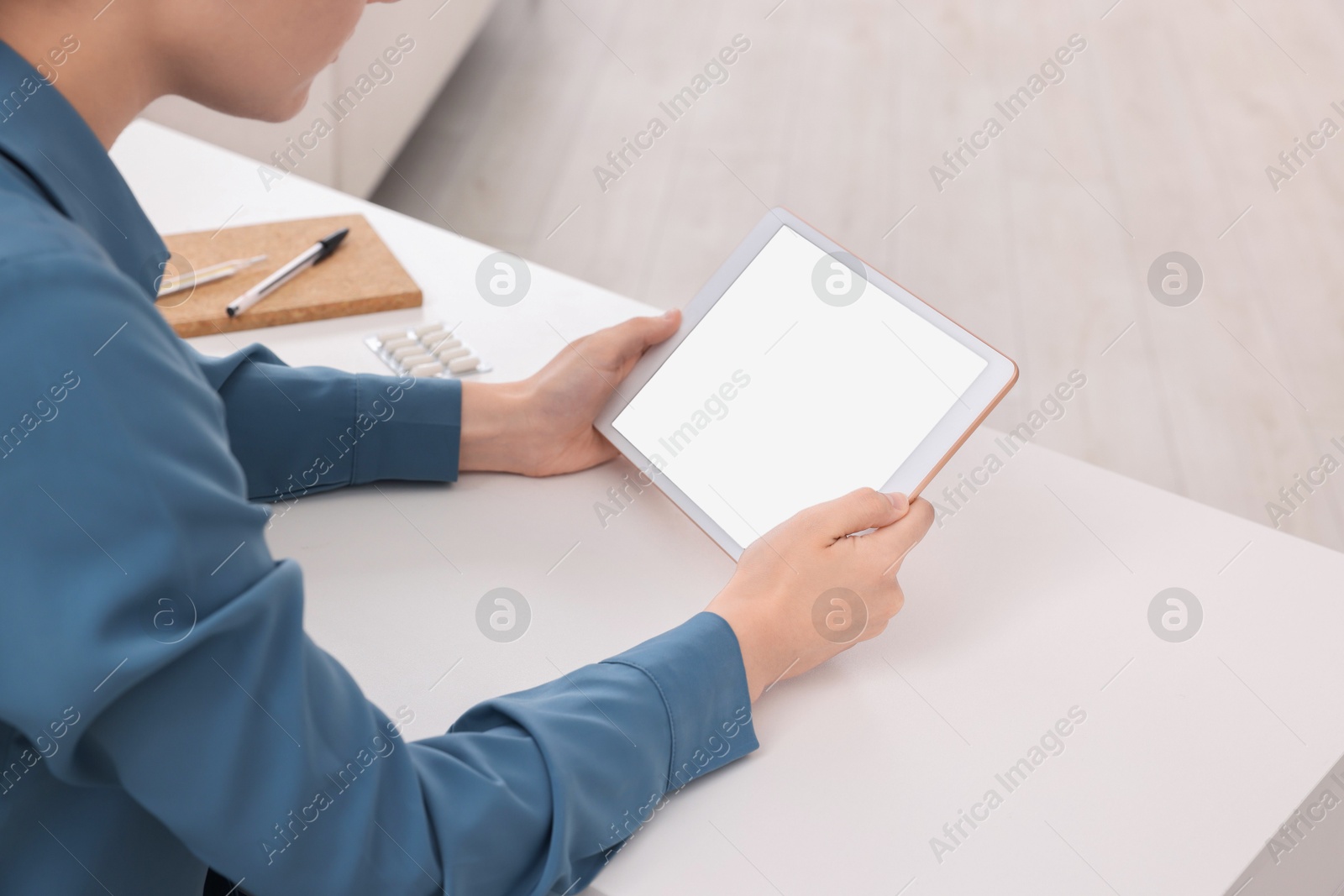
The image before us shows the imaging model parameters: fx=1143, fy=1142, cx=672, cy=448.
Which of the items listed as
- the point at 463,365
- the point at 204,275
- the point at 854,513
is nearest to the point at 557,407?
the point at 463,365

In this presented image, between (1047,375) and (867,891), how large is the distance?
72.7 inches

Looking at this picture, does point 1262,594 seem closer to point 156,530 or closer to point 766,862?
point 766,862

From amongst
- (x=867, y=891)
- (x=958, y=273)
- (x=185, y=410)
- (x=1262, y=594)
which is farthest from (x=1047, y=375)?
(x=185, y=410)

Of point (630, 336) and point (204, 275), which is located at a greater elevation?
point (630, 336)

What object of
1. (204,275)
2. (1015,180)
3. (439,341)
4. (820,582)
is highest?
(1015,180)

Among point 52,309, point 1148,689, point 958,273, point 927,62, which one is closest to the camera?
point 52,309

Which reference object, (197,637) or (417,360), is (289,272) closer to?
(417,360)

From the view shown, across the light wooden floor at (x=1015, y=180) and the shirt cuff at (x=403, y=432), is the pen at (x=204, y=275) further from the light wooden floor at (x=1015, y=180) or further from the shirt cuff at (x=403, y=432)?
the light wooden floor at (x=1015, y=180)

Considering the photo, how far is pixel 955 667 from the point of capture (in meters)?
0.81

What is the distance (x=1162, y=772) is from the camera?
0.73m

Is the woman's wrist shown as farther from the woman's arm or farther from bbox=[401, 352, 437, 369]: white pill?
the woman's arm

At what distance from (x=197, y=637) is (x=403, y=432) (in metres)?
0.46

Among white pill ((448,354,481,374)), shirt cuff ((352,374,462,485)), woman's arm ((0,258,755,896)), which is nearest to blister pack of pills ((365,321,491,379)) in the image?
white pill ((448,354,481,374))

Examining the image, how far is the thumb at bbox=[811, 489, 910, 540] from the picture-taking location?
808 millimetres
